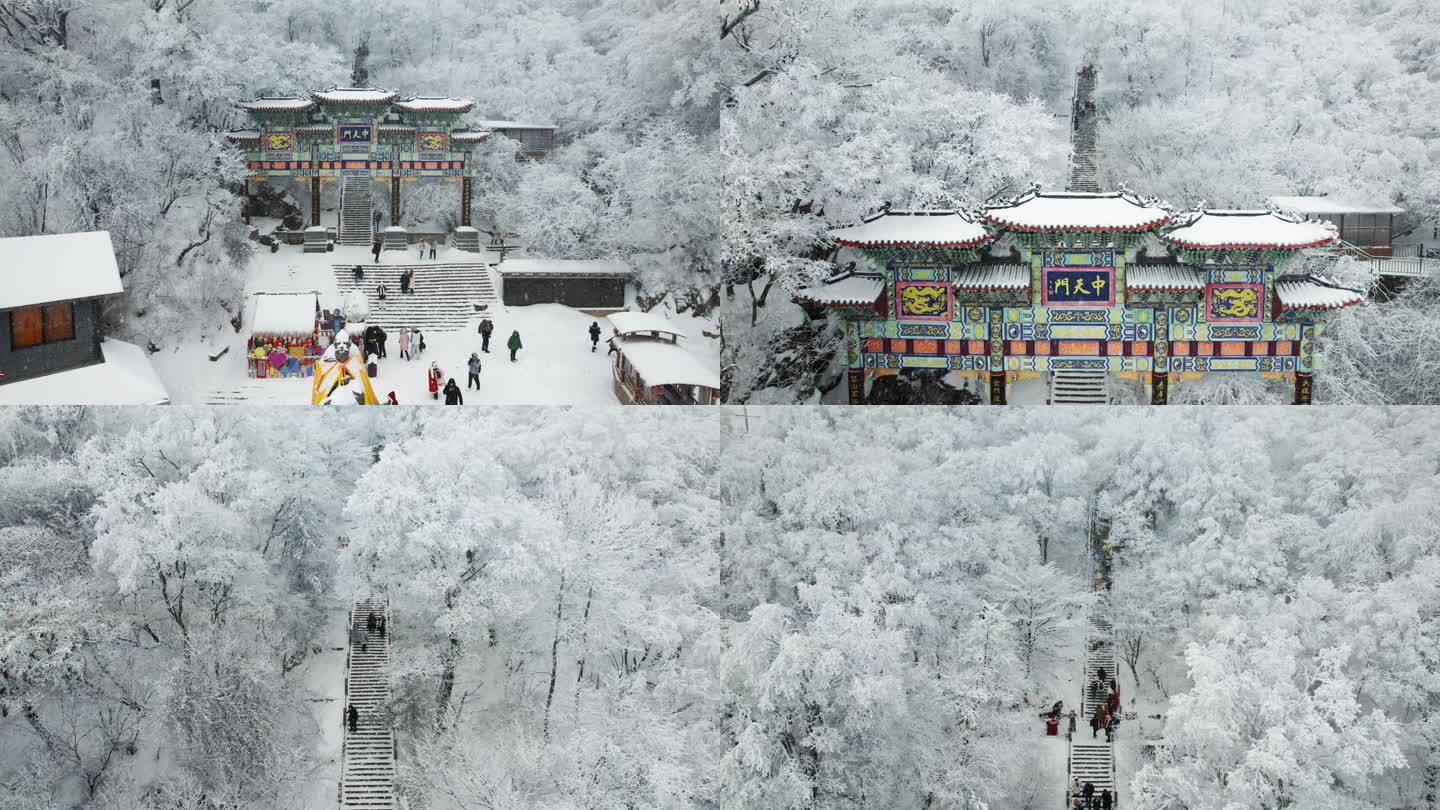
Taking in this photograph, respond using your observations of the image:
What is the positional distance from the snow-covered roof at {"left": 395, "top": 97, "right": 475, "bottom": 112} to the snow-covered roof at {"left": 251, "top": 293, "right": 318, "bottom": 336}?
85 centimetres

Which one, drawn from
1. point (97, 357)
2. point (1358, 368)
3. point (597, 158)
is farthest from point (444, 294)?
point (1358, 368)

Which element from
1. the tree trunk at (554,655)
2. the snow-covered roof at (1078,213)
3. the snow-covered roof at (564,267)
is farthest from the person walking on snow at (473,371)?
the snow-covered roof at (1078,213)

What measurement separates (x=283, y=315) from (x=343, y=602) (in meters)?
1.14

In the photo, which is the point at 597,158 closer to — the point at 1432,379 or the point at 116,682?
the point at 116,682

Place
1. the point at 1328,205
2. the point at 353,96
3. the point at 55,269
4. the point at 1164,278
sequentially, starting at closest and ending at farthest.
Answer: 1. the point at 55,269
2. the point at 1164,278
3. the point at 1328,205
4. the point at 353,96

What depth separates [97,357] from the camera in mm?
5930

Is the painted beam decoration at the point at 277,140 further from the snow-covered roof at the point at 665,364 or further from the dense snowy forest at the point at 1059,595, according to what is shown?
the dense snowy forest at the point at 1059,595

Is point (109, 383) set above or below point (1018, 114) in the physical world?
below

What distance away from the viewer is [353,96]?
610cm

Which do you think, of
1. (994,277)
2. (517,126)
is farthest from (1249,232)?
(517,126)

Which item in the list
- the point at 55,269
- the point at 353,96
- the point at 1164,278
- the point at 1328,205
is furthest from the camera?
the point at 353,96

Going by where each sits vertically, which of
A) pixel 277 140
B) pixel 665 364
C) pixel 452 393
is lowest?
pixel 452 393

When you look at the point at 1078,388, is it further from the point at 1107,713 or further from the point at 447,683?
the point at 447,683

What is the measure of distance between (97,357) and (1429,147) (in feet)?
17.0
